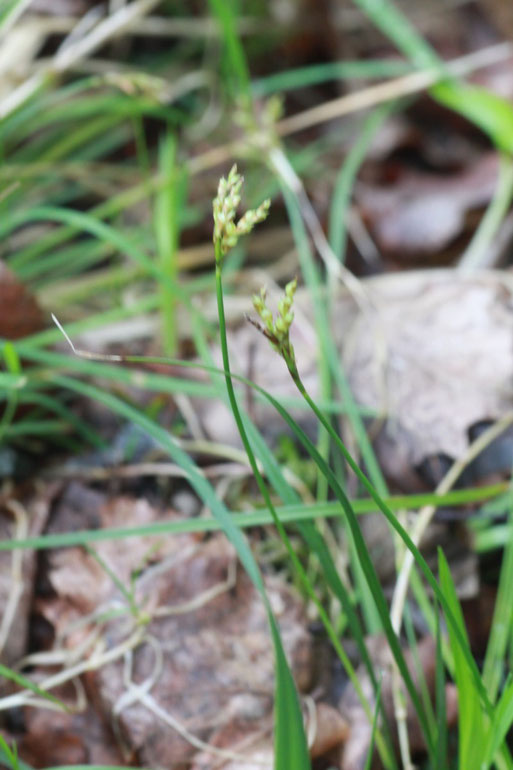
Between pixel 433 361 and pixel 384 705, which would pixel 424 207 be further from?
pixel 384 705

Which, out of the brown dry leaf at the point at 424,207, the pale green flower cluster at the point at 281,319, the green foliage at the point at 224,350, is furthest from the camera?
the brown dry leaf at the point at 424,207

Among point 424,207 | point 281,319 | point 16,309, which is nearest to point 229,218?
point 281,319

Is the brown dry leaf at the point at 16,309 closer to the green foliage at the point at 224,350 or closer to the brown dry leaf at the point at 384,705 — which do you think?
the green foliage at the point at 224,350

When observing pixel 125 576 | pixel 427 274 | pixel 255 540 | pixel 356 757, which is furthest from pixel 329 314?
pixel 356 757

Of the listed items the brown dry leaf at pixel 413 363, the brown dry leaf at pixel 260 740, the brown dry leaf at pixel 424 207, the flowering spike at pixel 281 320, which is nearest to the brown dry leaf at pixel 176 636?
the brown dry leaf at pixel 260 740

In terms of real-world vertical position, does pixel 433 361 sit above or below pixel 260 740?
above

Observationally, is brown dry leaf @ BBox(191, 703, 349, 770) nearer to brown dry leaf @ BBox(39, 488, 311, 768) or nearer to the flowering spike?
brown dry leaf @ BBox(39, 488, 311, 768)

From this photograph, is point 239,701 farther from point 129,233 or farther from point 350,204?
point 350,204
